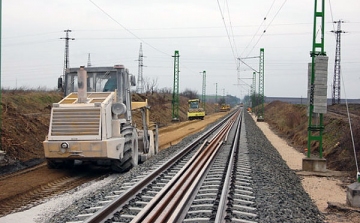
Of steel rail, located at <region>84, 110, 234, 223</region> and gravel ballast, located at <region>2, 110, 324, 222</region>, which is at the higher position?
steel rail, located at <region>84, 110, 234, 223</region>

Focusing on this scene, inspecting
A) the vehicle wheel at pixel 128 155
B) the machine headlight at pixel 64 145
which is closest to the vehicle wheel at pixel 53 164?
the machine headlight at pixel 64 145

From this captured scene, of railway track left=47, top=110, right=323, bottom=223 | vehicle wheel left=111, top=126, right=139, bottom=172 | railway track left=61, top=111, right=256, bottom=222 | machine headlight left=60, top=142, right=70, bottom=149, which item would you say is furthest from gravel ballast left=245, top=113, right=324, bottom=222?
machine headlight left=60, top=142, right=70, bottom=149

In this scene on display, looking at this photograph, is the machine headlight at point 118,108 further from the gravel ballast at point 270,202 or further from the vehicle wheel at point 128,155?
the gravel ballast at point 270,202

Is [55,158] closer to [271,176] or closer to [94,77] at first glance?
[94,77]

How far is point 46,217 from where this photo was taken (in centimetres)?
934

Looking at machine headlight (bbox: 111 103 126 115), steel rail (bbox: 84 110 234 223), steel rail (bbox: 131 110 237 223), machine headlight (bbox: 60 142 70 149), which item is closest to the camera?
steel rail (bbox: 84 110 234 223)

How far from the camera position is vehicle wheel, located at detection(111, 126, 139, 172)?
14719mm

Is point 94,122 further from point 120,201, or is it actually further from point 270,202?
point 270,202

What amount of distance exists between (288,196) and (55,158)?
6.97 meters

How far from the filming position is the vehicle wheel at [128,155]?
48.3 feet

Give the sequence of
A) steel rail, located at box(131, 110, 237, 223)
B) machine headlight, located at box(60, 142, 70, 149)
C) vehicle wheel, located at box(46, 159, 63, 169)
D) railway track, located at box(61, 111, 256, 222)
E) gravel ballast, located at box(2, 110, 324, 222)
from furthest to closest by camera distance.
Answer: vehicle wheel, located at box(46, 159, 63, 169) → machine headlight, located at box(60, 142, 70, 149) → gravel ballast, located at box(2, 110, 324, 222) → railway track, located at box(61, 111, 256, 222) → steel rail, located at box(131, 110, 237, 223)

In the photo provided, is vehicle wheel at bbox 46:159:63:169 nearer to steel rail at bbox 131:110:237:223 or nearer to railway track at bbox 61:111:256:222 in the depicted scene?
railway track at bbox 61:111:256:222

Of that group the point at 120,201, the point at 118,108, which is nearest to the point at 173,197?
the point at 120,201

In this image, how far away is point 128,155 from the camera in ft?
49.5
